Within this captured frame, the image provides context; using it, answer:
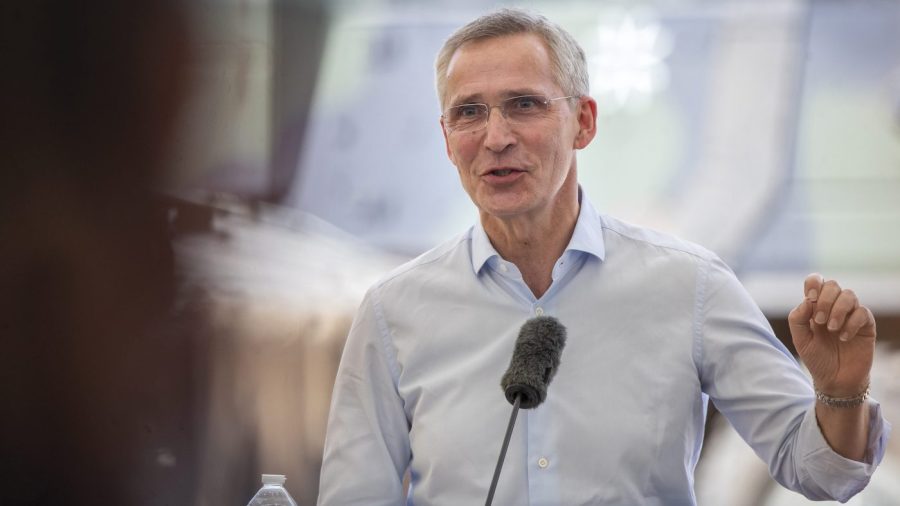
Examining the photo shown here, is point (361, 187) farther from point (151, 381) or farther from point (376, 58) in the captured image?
point (151, 381)

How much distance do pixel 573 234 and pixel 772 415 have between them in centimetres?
44

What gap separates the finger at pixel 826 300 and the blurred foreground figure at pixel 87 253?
2087 millimetres

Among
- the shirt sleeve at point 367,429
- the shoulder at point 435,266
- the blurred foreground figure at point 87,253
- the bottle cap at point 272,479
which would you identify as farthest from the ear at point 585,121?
the blurred foreground figure at point 87,253

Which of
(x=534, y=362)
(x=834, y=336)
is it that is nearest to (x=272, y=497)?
(x=534, y=362)

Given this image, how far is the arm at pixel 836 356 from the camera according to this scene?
1385 millimetres

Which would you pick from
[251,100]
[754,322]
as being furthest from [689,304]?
[251,100]

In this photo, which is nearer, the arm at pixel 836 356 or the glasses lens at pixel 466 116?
the arm at pixel 836 356

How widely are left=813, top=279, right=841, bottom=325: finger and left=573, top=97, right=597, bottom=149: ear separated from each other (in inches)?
23.0

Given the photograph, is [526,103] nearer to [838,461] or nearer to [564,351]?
[564,351]

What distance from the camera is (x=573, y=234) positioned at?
70.2 inches

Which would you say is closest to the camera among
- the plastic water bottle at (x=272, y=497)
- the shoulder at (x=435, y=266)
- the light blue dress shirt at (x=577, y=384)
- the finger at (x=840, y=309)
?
the finger at (x=840, y=309)

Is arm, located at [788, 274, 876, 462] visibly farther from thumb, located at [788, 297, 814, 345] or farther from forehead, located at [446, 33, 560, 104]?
forehead, located at [446, 33, 560, 104]

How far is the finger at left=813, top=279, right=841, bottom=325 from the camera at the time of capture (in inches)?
54.3

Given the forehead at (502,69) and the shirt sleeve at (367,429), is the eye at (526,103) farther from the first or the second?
the shirt sleeve at (367,429)
